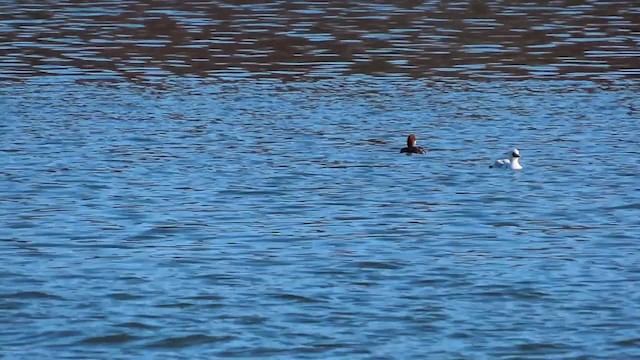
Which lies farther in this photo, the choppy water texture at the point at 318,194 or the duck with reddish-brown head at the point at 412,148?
the duck with reddish-brown head at the point at 412,148

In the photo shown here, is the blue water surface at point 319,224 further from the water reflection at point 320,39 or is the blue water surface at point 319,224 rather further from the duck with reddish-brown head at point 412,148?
the water reflection at point 320,39

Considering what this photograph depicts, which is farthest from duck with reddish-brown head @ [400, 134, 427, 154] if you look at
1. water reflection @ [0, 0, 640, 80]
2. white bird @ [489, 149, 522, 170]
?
water reflection @ [0, 0, 640, 80]

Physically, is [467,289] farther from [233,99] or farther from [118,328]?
[233,99]

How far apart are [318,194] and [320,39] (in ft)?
59.9

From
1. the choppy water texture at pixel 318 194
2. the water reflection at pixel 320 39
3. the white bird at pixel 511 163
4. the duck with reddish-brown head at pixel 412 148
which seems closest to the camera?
the choppy water texture at pixel 318 194

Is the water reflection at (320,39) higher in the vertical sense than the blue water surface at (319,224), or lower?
lower

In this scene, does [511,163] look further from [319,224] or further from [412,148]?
[319,224]

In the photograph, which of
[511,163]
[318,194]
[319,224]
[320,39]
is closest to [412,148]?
[511,163]

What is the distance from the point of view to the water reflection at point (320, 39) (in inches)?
1300

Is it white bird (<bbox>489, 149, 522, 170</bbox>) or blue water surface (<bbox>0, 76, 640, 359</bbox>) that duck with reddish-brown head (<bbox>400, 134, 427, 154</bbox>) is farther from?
white bird (<bbox>489, 149, 522, 170</bbox>)

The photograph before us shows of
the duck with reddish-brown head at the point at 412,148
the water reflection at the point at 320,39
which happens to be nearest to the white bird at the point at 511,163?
the duck with reddish-brown head at the point at 412,148

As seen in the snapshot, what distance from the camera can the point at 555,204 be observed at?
19.3m

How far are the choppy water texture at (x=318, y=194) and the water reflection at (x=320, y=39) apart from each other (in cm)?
15

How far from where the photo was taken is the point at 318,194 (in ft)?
65.3
